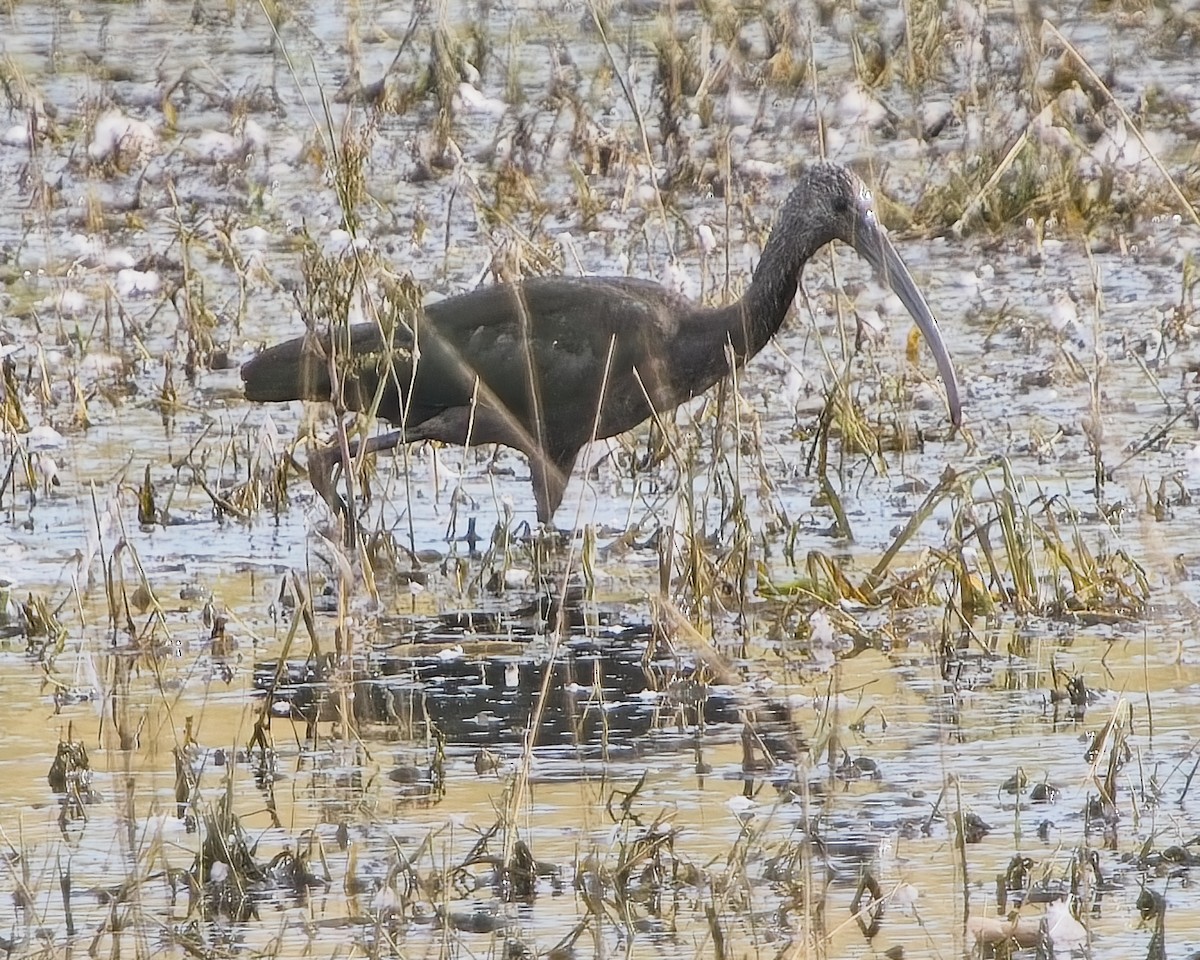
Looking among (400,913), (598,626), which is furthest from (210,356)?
(400,913)

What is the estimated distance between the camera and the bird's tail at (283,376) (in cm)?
702

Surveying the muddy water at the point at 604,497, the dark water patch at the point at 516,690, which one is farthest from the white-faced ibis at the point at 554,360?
the dark water patch at the point at 516,690

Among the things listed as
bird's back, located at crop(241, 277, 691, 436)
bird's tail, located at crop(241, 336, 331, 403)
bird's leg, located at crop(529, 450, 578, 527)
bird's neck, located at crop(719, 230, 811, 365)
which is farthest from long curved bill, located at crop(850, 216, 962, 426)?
bird's tail, located at crop(241, 336, 331, 403)

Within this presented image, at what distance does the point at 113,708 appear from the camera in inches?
217

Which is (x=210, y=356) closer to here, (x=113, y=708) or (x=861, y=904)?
(x=113, y=708)

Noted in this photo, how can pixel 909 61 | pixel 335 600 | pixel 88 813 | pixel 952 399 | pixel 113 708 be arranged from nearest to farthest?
pixel 88 813, pixel 113 708, pixel 335 600, pixel 952 399, pixel 909 61

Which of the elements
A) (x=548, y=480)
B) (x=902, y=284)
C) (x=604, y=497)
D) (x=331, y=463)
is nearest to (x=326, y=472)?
(x=331, y=463)

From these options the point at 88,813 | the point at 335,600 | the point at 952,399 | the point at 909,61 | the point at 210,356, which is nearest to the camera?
the point at 88,813

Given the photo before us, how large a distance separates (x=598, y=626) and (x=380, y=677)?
1.85 ft

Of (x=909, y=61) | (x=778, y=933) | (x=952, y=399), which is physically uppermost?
(x=909, y=61)

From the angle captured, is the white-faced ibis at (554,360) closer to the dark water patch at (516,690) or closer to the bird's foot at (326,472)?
the bird's foot at (326,472)

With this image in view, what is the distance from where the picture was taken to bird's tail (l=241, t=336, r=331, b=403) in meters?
7.02

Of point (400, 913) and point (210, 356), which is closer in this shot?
point (400, 913)

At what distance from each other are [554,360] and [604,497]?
0.61m
